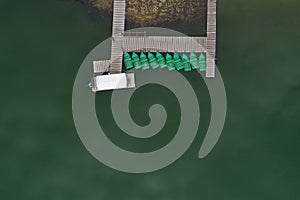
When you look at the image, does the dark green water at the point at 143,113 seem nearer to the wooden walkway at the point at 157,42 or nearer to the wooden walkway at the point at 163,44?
the wooden walkway at the point at 157,42

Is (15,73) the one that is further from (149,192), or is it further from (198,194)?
(198,194)

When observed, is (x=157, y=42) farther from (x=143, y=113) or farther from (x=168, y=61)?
(x=143, y=113)

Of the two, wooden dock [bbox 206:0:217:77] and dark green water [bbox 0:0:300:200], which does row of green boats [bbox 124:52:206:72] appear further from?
dark green water [bbox 0:0:300:200]

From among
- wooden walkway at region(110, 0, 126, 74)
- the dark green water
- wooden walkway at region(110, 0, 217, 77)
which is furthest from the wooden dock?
wooden walkway at region(110, 0, 126, 74)

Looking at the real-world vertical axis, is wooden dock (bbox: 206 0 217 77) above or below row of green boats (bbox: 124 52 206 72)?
above

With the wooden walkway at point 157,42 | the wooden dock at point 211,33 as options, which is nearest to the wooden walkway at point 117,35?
the wooden walkway at point 157,42

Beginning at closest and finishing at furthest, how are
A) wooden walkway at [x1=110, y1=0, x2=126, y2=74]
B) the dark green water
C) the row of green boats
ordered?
the dark green water
wooden walkway at [x1=110, y1=0, x2=126, y2=74]
the row of green boats

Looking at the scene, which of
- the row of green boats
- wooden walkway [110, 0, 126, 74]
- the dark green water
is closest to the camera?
the dark green water
